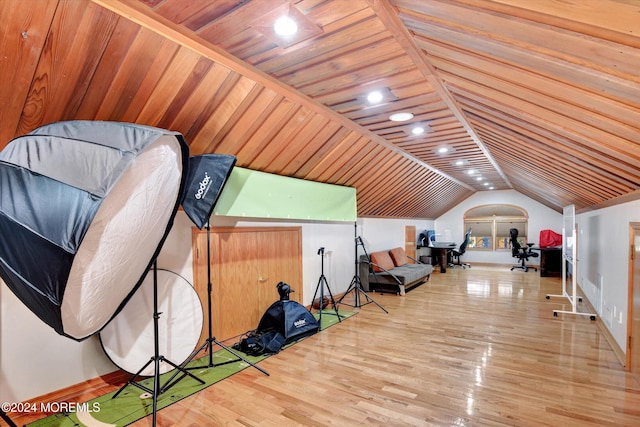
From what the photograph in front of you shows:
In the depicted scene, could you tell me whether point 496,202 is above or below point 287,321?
above

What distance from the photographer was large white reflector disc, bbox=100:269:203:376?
287cm

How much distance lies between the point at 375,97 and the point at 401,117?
63 centimetres

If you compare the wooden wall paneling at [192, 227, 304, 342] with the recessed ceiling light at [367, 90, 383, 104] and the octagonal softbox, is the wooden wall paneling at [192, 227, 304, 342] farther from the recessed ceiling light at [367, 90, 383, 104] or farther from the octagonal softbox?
the recessed ceiling light at [367, 90, 383, 104]

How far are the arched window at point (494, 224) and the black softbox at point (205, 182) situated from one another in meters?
10.4

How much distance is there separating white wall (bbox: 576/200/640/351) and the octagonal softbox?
13.7 feet

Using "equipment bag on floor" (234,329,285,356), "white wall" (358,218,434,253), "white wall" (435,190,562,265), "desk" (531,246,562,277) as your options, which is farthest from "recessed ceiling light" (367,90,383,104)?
"white wall" (435,190,562,265)

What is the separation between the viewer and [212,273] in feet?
12.5

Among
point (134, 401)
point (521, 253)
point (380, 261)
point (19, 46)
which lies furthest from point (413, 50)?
point (521, 253)


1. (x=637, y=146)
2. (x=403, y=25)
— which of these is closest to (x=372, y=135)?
(x=403, y=25)

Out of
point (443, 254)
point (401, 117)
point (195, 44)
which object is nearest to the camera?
point (195, 44)

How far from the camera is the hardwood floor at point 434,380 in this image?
2477 millimetres

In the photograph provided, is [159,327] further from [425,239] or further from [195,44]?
[425,239]

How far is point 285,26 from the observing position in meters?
1.77

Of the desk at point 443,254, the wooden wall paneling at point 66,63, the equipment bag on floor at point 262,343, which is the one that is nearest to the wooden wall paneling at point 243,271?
the equipment bag on floor at point 262,343
